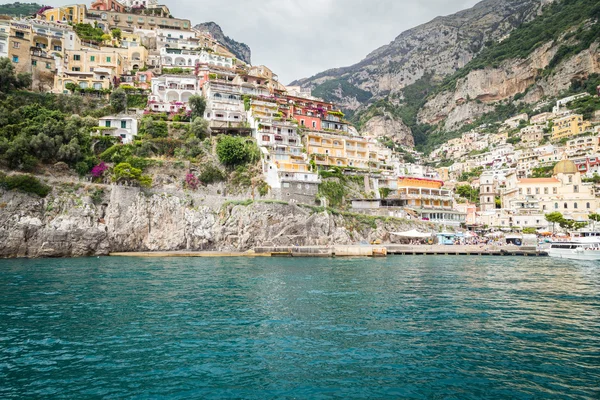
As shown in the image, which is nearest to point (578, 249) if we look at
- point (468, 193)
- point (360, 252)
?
point (360, 252)

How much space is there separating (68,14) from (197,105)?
158 feet

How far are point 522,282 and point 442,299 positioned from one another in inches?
376

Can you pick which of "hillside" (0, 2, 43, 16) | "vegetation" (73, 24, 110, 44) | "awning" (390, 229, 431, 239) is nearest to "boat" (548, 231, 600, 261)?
"awning" (390, 229, 431, 239)

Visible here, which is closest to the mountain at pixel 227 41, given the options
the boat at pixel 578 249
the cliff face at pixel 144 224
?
the cliff face at pixel 144 224

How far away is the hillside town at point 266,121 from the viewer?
5947 centimetres

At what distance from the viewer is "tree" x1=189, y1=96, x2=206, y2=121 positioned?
61844 mm

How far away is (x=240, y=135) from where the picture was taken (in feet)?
202

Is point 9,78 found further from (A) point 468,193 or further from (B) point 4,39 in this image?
(A) point 468,193

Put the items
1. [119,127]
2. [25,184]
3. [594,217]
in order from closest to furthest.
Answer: [25,184] < [119,127] < [594,217]

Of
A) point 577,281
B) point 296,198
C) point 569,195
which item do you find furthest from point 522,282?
point 569,195

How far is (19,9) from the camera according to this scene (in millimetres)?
124312

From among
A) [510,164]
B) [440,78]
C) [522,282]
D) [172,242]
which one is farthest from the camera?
[440,78]

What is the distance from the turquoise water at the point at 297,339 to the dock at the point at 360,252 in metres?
18.9

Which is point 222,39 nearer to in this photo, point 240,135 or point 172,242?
point 240,135
